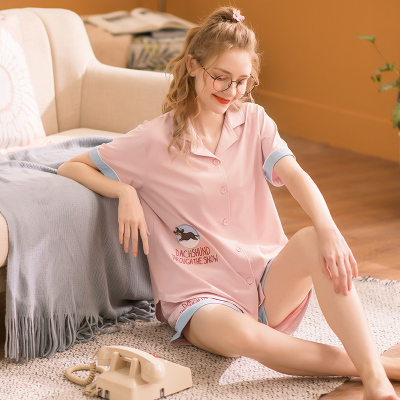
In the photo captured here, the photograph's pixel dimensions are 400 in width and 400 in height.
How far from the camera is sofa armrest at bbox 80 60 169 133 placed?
2547 mm

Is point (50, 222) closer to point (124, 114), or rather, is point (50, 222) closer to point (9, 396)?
point (9, 396)

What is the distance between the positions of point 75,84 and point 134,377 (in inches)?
56.6

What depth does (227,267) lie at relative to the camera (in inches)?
69.3

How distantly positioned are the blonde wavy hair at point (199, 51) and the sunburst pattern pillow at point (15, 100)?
663mm

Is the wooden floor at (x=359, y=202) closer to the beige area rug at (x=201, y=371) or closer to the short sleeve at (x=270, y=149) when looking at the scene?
the beige area rug at (x=201, y=371)

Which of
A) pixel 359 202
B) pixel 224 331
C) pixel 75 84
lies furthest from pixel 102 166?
pixel 359 202

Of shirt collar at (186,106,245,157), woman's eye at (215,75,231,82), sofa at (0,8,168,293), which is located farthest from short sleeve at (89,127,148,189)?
sofa at (0,8,168,293)

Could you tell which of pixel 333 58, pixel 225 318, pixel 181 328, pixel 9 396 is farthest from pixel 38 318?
pixel 333 58

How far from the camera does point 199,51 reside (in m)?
1.71

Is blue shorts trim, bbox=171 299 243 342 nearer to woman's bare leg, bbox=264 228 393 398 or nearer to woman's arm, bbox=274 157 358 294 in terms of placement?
woman's bare leg, bbox=264 228 393 398

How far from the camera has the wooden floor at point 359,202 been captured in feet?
8.24

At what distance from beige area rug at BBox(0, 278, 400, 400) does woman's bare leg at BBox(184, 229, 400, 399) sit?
43 mm

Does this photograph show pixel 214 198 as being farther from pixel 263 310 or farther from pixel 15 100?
pixel 15 100

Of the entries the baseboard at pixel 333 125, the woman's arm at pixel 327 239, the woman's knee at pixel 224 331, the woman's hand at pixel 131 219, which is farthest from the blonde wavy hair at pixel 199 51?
the baseboard at pixel 333 125
